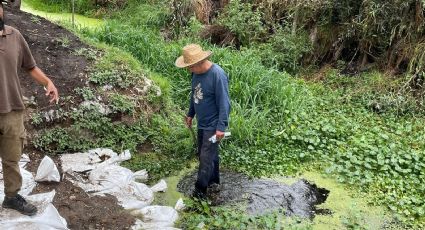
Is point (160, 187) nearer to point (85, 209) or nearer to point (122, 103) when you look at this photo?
point (85, 209)

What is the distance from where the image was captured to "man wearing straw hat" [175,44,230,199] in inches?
167

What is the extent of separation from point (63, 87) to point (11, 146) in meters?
2.08

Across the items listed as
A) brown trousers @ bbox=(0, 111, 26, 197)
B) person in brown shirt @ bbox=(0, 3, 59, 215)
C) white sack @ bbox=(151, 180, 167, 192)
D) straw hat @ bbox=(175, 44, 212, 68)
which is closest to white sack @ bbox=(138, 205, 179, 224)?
white sack @ bbox=(151, 180, 167, 192)

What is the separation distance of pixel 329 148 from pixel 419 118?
1.69 m

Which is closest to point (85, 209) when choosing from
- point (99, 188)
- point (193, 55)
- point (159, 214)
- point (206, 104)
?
point (99, 188)

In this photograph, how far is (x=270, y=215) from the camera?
4.12 m

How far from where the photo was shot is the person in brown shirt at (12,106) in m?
3.20

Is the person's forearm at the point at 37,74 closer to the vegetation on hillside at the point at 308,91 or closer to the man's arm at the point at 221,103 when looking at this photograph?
the man's arm at the point at 221,103

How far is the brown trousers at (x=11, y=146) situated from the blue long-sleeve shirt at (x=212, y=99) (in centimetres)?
158

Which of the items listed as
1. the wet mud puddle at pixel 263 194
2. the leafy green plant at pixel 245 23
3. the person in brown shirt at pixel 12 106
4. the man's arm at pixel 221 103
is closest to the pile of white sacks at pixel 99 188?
the person in brown shirt at pixel 12 106

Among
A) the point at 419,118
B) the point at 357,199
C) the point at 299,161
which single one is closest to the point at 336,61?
the point at 419,118

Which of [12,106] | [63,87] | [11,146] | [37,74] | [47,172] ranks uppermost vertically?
[37,74]

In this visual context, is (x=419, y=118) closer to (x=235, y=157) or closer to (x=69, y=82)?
(x=235, y=157)

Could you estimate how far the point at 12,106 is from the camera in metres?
3.30
